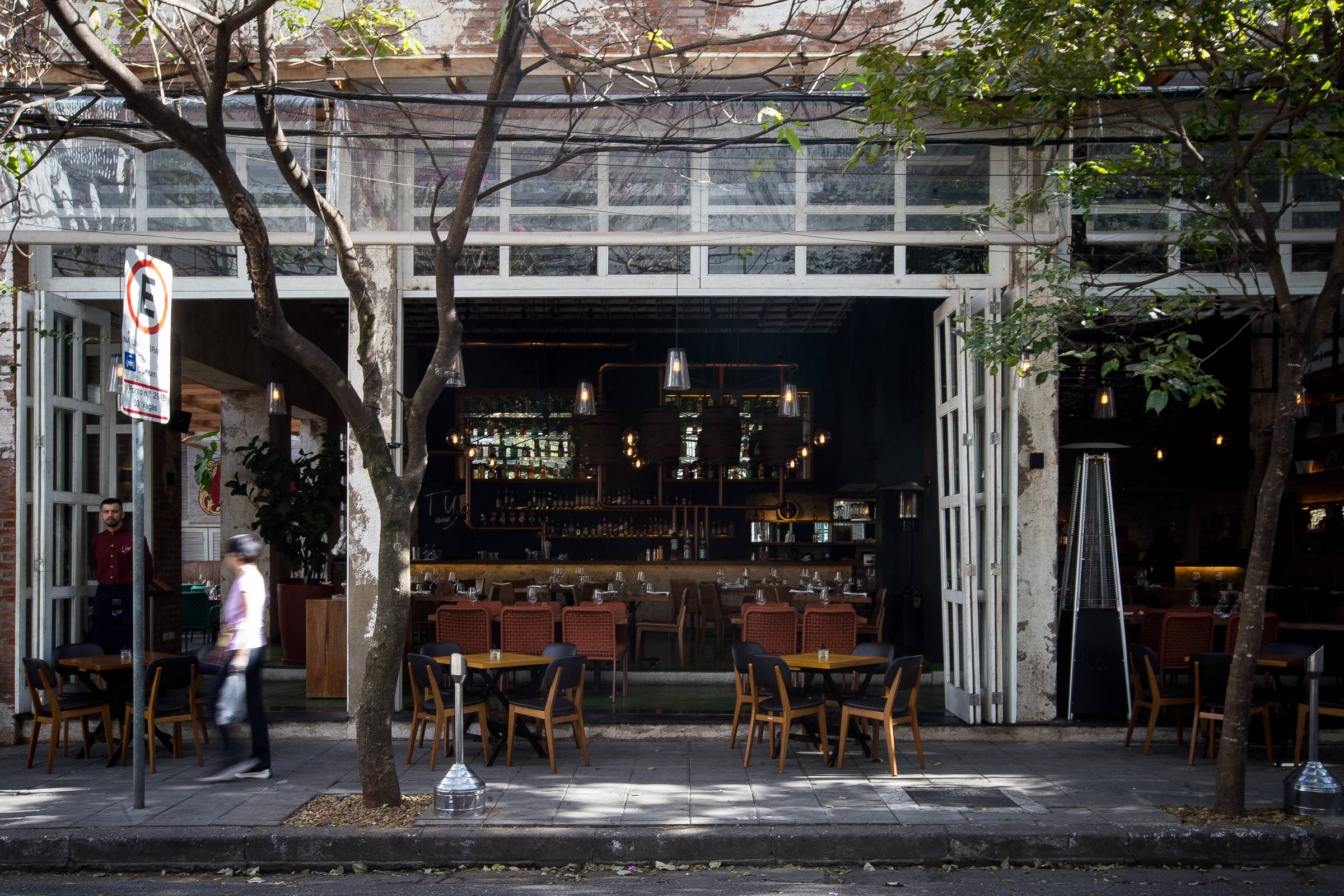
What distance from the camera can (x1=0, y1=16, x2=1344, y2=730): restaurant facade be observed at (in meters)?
7.71

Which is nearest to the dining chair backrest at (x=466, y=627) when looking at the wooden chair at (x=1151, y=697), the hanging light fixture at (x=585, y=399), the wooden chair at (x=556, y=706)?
the wooden chair at (x=556, y=706)

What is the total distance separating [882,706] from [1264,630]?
4.19m

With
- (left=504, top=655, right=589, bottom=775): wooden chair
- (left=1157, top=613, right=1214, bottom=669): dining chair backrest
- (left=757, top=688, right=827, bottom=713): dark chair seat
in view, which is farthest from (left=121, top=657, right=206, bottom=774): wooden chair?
(left=1157, top=613, right=1214, bottom=669): dining chair backrest

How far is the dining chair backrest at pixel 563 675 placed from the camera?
6.71 m

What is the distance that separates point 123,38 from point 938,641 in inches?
376

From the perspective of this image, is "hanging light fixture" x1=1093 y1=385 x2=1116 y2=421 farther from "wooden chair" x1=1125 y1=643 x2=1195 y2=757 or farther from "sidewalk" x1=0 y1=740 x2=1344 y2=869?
"sidewalk" x1=0 y1=740 x2=1344 y2=869

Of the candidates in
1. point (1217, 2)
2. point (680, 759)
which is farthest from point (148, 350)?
point (1217, 2)

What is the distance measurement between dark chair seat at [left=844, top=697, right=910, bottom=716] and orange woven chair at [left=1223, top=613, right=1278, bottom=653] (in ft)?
10.8

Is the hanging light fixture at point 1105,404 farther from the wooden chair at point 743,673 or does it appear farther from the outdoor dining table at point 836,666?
the wooden chair at point 743,673

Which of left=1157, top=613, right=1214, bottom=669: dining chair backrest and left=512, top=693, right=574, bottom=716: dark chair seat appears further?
left=1157, top=613, right=1214, bottom=669: dining chair backrest

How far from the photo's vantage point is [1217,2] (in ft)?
18.9

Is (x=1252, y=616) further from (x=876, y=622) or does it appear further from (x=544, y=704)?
(x=876, y=622)

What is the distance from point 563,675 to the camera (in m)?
6.83

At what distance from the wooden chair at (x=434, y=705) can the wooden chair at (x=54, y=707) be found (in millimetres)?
2068
